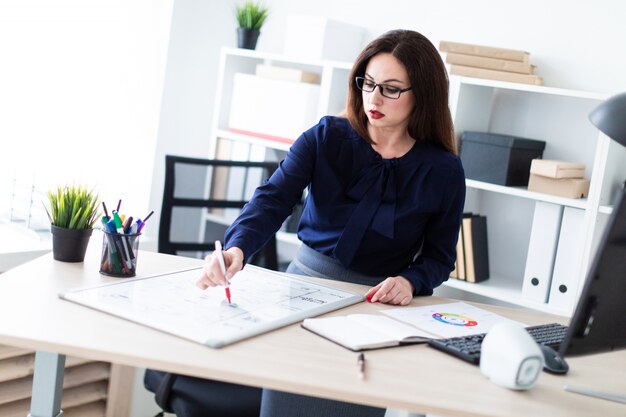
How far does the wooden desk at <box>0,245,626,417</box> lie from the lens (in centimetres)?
131

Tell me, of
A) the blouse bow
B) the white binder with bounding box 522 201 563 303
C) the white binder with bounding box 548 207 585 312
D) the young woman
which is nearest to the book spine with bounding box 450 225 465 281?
the white binder with bounding box 522 201 563 303

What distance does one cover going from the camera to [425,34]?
11.0ft

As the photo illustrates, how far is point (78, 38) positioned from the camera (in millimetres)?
3273

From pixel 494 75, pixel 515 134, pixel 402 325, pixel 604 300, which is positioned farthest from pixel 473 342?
pixel 515 134

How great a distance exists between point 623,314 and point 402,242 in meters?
0.73

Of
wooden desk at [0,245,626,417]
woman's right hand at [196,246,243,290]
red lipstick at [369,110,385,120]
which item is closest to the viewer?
wooden desk at [0,245,626,417]

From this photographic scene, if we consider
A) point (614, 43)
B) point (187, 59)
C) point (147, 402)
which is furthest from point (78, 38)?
point (614, 43)

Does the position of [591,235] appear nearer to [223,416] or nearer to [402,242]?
[402,242]

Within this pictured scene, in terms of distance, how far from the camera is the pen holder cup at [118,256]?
1.80 meters

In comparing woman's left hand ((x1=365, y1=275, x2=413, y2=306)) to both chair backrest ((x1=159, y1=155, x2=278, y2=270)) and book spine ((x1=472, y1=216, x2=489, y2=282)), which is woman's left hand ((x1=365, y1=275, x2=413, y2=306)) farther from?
book spine ((x1=472, y1=216, x2=489, y2=282))

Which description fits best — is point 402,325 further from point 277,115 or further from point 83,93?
point 83,93

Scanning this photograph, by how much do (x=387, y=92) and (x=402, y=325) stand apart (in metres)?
0.68

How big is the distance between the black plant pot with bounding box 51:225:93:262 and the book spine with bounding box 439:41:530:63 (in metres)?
1.67

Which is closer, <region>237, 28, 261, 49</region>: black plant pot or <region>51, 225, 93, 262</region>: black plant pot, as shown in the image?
<region>51, 225, 93, 262</region>: black plant pot
